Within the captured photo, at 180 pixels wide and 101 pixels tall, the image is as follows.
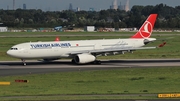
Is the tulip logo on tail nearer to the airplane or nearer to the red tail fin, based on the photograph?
the red tail fin

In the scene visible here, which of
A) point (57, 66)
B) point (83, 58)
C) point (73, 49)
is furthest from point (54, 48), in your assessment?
point (83, 58)

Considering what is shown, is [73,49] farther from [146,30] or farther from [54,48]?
[146,30]

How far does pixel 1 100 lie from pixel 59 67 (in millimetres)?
26069

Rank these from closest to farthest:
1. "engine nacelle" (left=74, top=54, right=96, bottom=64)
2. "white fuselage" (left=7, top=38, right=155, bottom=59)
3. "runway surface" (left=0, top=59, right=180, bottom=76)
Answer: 1. "runway surface" (left=0, top=59, right=180, bottom=76)
2. "white fuselage" (left=7, top=38, right=155, bottom=59)
3. "engine nacelle" (left=74, top=54, right=96, bottom=64)

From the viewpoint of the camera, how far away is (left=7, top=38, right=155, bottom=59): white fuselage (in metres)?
59.3

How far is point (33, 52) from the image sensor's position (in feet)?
196

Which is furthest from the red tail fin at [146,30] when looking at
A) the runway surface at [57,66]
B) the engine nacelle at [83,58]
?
the engine nacelle at [83,58]

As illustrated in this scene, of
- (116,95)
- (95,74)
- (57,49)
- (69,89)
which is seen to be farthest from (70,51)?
(116,95)

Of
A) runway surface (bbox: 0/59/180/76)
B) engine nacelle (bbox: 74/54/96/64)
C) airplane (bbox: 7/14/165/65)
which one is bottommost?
runway surface (bbox: 0/59/180/76)

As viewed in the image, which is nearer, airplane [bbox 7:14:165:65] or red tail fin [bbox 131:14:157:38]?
airplane [bbox 7:14:165:65]

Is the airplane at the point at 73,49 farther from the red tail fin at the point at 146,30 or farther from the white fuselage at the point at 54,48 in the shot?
the red tail fin at the point at 146,30

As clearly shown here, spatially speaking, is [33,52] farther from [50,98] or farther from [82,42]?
[50,98]

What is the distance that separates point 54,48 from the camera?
60625mm

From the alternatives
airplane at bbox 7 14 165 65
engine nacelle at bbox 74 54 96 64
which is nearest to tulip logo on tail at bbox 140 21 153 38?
airplane at bbox 7 14 165 65
